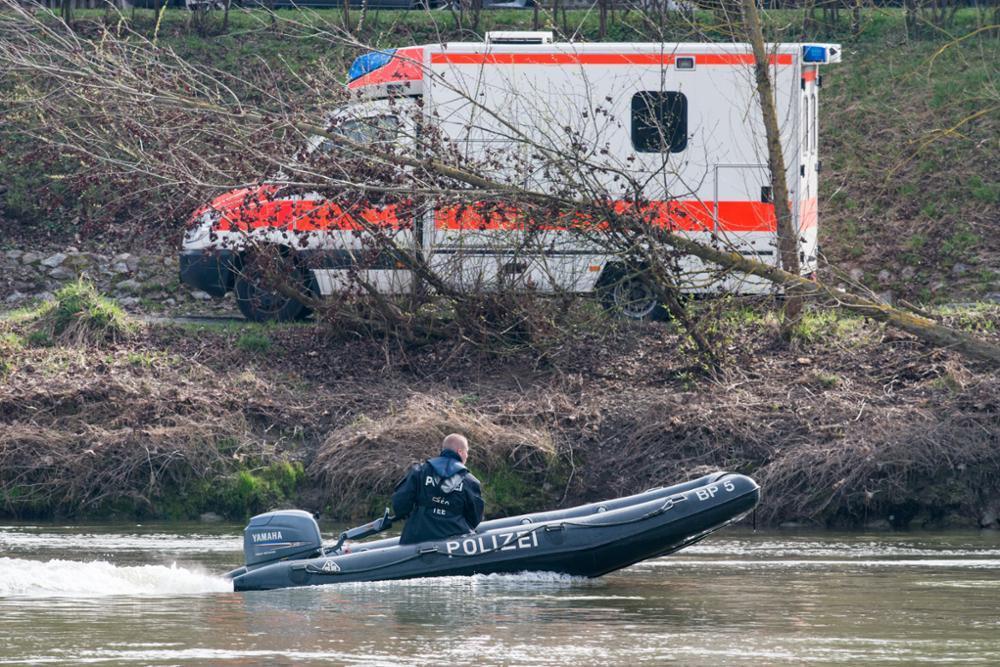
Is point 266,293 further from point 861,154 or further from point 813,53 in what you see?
point 861,154

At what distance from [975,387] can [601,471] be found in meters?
3.34

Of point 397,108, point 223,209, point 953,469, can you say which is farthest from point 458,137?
point 953,469

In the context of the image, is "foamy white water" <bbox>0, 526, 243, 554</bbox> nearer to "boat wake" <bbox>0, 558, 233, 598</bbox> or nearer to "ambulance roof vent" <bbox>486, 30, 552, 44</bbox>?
"boat wake" <bbox>0, 558, 233, 598</bbox>

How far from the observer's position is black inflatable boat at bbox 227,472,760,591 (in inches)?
457

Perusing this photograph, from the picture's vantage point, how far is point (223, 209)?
1655 cm

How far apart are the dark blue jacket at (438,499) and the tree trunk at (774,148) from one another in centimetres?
519

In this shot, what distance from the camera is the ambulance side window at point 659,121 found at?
17.2 m

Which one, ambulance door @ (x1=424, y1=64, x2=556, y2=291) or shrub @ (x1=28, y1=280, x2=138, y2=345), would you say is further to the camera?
shrub @ (x1=28, y1=280, x2=138, y2=345)

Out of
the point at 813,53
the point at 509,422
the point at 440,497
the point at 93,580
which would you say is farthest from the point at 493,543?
the point at 813,53

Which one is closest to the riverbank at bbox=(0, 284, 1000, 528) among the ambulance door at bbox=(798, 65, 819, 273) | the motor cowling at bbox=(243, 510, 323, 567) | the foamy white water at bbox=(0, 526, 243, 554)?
the ambulance door at bbox=(798, 65, 819, 273)

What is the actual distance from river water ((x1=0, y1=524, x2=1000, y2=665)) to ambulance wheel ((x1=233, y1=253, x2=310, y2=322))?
14.0 feet

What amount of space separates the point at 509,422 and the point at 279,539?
454 centimetres

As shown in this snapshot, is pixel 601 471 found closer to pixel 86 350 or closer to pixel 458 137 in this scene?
pixel 458 137

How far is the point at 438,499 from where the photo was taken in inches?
463
